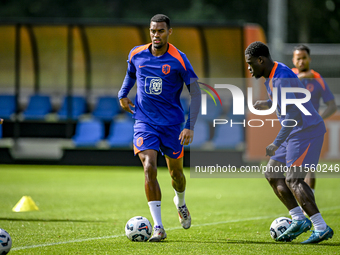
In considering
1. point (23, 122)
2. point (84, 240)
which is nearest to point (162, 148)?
point (84, 240)

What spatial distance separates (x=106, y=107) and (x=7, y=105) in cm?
269

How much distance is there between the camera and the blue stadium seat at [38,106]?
14.7 m

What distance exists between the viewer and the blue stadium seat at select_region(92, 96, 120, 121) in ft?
49.0

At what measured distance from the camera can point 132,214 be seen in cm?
725

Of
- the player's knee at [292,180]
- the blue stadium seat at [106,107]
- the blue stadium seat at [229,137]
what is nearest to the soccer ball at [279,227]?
the player's knee at [292,180]

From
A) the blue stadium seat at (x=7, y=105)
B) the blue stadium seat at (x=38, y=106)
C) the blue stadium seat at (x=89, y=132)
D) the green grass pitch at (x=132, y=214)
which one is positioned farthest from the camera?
the blue stadium seat at (x=38, y=106)

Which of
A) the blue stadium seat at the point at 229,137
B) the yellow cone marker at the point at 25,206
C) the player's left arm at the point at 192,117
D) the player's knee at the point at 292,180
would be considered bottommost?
the blue stadium seat at the point at 229,137

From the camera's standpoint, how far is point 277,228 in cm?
548

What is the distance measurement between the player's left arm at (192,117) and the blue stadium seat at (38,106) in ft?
31.7

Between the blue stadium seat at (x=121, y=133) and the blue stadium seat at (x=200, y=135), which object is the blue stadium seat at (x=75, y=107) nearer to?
the blue stadium seat at (x=121, y=133)

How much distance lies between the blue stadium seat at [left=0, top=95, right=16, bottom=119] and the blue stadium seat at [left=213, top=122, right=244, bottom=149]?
5.53m

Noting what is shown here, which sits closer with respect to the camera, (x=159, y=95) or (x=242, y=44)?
(x=159, y=95)

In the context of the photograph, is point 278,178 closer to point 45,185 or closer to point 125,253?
point 125,253

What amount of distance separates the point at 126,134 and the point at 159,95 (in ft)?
27.7
